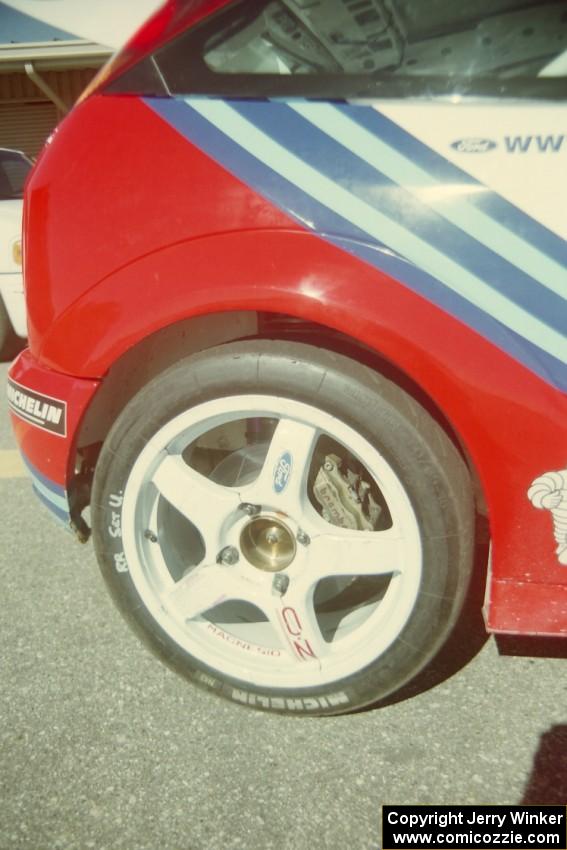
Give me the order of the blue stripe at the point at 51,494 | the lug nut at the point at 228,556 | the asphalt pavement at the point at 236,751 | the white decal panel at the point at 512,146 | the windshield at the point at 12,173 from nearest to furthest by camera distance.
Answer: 1. the white decal panel at the point at 512,146
2. the asphalt pavement at the point at 236,751
3. the lug nut at the point at 228,556
4. the blue stripe at the point at 51,494
5. the windshield at the point at 12,173

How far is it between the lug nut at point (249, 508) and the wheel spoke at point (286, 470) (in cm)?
1

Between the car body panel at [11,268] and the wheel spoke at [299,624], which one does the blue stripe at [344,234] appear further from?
the car body panel at [11,268]

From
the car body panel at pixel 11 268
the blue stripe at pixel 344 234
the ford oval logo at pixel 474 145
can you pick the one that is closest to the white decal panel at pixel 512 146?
the ford oval logo at pixel 474 145

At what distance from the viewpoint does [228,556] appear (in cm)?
169

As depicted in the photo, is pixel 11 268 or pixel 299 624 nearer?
pixel 299 624

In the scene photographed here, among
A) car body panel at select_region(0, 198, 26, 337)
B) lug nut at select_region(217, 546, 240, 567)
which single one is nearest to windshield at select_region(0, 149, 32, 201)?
car body panel at select_region(0, 198, 26, 337)

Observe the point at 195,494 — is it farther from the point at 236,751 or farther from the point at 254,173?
the point at 254,173

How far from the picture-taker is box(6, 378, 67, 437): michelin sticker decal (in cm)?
174

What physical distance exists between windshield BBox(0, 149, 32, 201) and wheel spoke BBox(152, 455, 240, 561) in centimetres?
379

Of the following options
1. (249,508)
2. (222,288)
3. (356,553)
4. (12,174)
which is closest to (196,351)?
(222,288)

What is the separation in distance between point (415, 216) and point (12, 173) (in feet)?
14.7

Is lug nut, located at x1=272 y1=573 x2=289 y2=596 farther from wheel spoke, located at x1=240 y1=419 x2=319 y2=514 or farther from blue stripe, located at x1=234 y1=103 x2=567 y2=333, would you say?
blue stripe, located at x1=234 y1=103 x2=567 y2=333

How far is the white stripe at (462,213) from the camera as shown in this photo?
4.51 ft

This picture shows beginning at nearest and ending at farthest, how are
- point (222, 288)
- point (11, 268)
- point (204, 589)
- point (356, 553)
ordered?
point (222, 288) → point (356, 553) → point (204, 589) → point (11, 268)
